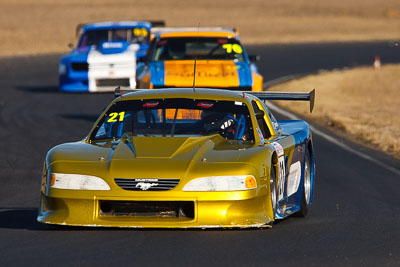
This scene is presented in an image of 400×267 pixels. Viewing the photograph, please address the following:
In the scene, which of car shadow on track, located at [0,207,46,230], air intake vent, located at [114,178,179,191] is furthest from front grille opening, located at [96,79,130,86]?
air intake vent, located at [114,178,179,191]

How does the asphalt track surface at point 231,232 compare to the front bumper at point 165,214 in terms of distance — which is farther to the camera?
the front bumper at point 165,214

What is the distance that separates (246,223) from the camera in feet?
26.9

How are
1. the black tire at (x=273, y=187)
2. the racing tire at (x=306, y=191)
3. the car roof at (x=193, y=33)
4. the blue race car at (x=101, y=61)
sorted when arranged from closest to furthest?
the black tire at (x=273, y=187), the racing tire at (x=306, y=191), the car roof at (x=193, y=33), the blue race car at (x=101, y=61)

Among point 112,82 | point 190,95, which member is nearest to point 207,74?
point 112,82

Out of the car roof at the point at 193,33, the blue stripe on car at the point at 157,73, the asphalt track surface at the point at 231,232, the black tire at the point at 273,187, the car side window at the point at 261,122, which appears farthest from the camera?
the car roof at the point at 193,33

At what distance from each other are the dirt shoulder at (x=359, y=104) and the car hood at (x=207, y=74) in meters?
2.19

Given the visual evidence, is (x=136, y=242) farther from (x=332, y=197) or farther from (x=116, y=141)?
(x=332, y=197)

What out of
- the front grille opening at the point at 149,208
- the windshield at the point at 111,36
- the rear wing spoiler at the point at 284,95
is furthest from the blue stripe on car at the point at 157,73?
the front grille opening at the point at 149,208

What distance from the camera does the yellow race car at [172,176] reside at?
812 centimetres

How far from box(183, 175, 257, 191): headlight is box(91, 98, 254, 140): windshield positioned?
1.05 m

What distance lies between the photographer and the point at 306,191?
1027 cm

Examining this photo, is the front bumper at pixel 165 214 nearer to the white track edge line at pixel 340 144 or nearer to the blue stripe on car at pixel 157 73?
the white track edge line at pixel 340 144

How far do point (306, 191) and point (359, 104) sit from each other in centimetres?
1626

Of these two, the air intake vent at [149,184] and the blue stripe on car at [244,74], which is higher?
the air intake vent at [149,184]
